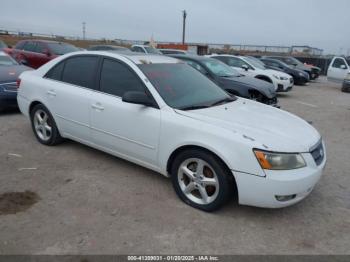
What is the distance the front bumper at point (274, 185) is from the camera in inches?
117

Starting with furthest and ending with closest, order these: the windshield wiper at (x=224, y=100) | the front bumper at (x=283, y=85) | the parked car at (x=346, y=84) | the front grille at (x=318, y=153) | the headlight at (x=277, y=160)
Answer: the parked car at (x=346, y=84), the front bumper at (x=283, y=85), the windshield wiper at (x=224, y=100), the front grille at (x=318, y=153), the headlight at (x=277, y=160)

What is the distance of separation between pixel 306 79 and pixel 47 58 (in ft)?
43.4

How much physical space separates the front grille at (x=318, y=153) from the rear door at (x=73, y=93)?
2.82 metres

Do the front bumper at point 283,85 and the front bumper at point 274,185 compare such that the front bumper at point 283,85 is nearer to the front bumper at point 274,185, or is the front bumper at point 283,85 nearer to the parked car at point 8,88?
the parked car at point 8,88

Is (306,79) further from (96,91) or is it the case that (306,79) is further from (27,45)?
(96,91)

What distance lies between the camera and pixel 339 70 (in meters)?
16.2

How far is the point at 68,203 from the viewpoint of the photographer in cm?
344

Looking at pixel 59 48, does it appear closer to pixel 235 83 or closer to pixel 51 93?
pixel 235 83

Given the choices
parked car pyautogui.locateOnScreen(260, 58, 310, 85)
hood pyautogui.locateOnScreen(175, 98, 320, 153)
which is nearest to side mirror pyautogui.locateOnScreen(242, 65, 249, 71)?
parked car pyautogui.locateOnScreen(260, 58, 310, 85)

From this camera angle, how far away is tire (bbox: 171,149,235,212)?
3173 millimetres

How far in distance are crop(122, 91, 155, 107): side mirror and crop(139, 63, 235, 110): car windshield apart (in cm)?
18

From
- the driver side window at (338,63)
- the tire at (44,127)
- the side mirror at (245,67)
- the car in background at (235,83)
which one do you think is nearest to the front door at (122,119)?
the tire at (44,127)

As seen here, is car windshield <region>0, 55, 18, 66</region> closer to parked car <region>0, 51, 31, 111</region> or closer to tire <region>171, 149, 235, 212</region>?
parked car <region>0, 51, 31, 111</region>

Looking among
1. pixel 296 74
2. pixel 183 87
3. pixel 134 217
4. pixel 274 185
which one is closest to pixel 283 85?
pixel 296 74
